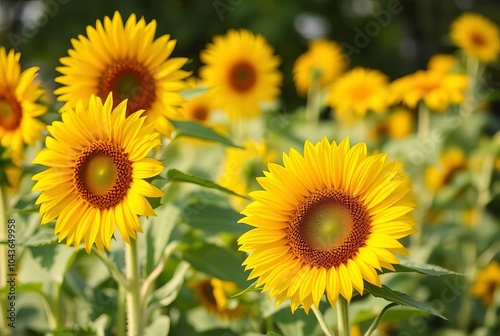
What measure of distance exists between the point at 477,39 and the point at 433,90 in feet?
1.76

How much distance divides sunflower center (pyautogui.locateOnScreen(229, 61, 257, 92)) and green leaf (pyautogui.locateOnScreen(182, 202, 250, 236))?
105 cm

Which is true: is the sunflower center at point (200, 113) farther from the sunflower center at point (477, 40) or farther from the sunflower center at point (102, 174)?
the sunflower center at point (102, 174)

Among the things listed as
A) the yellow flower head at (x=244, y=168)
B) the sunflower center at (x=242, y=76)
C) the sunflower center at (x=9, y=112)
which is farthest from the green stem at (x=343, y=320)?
the sunflower center at (x=242, y=76)

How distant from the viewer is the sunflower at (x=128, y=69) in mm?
1493

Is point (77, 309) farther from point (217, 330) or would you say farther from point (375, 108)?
point (375, 108)

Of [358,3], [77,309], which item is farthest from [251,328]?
[358,3]

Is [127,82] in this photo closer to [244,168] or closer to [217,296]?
[217,296]

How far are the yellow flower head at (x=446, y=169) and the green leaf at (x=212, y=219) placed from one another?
1.41m

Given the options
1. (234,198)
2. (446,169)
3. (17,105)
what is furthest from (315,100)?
(17,105)

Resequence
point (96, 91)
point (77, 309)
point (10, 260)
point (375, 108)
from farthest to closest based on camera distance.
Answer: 1. point (375, 108)
2. point (77, 309)
3. point (10, 260)
4. point (96, 91)

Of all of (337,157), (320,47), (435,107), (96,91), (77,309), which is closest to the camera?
(337,157)

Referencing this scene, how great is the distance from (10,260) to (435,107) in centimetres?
157

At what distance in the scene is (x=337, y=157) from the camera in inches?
48.9

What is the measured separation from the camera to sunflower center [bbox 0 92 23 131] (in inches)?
63.1
